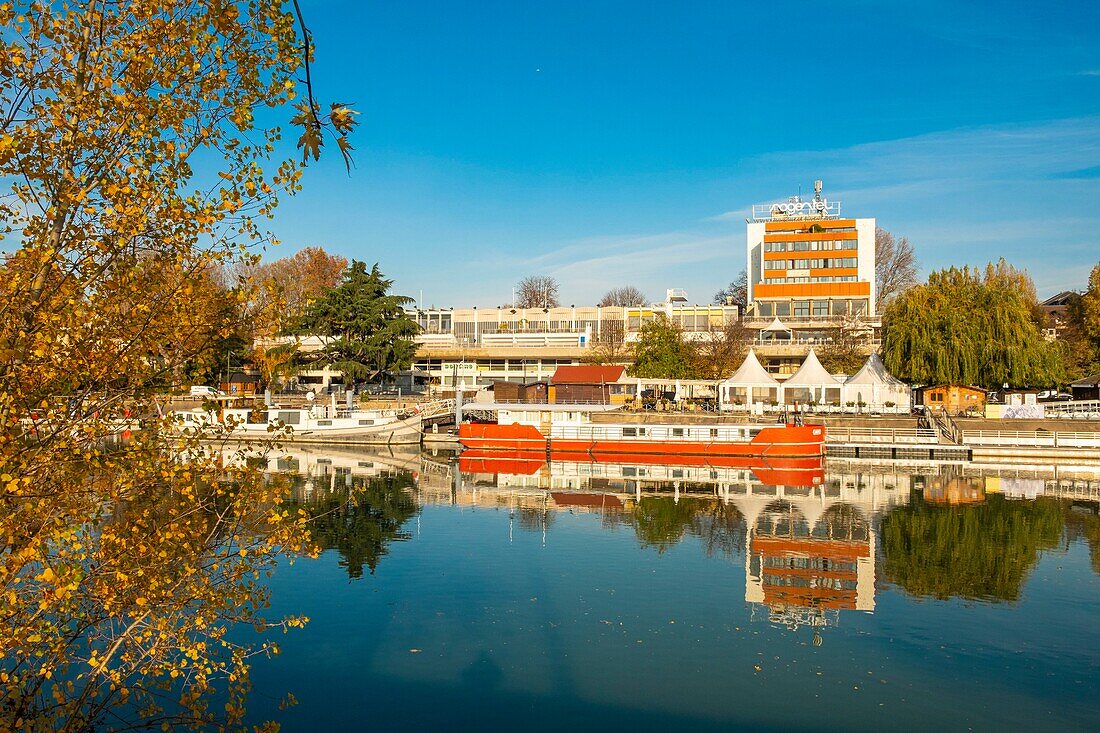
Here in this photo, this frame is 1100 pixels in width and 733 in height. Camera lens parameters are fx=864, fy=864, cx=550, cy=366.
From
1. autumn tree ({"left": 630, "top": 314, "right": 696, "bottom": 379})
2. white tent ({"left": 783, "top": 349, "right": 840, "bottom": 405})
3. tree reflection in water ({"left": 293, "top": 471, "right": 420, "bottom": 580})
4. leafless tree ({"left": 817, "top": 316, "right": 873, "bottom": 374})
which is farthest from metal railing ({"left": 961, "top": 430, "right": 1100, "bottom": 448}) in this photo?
tree reflection in water ({"left": 293, "top": 471, "right": 420, "bottom": 580})

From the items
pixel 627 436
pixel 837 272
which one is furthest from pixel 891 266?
pixel 627 436

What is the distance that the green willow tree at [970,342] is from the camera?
49969 millimetres

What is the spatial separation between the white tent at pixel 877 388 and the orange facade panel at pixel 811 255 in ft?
104

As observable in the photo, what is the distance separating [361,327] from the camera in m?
63.2

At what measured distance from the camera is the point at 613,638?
16.3 m

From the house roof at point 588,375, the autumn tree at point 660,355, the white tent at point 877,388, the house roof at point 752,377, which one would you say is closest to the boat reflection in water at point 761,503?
the house roof at point 752,377

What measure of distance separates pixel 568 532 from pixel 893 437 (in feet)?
86.9

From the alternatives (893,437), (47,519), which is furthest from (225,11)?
(893,437)

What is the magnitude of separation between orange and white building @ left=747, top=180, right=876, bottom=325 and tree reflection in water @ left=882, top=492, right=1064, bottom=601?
2091 inches

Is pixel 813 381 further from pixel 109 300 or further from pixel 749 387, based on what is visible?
pixel 109 300

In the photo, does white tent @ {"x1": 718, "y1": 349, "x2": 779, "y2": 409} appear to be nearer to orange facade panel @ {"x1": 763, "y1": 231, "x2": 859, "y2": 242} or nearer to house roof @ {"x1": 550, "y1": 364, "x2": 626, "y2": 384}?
house roof @ {"x1": 550, "y1": 364, "x2": 626, "y2": 384}

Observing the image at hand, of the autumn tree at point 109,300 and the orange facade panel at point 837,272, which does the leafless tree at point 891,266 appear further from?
the autumn tree at point 109,300

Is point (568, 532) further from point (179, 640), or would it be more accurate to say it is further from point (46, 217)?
point (46, 217)

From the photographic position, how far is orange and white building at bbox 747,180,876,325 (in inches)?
3273
